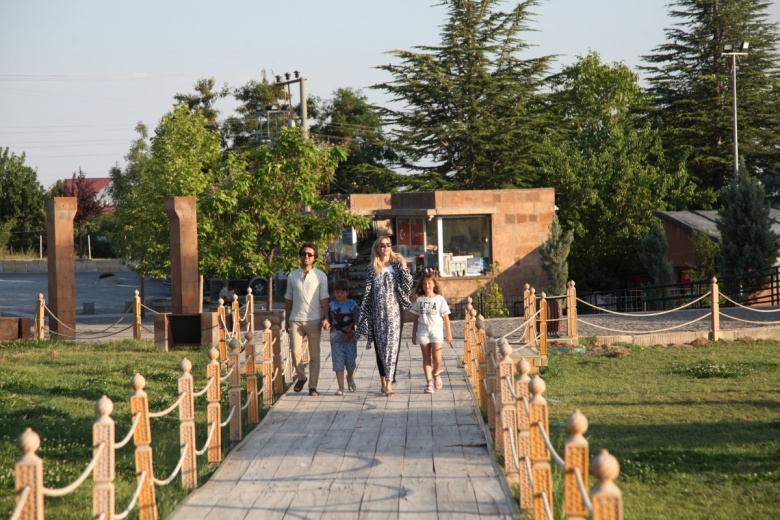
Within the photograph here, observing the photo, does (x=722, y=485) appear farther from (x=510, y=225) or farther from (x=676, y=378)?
(x=510, y=225)

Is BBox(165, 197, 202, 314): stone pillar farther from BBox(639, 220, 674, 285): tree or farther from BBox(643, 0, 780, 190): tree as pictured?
BBox(643, 0, 780, 190): tree

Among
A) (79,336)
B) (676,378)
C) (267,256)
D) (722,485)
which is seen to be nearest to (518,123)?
(267,256)

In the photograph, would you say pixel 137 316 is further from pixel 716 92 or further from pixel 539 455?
pixel 716 92

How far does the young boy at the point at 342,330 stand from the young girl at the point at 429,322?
2.38 ft

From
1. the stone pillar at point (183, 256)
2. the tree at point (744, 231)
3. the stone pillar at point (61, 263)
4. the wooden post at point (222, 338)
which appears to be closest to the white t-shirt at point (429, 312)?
the wooden post at point (222, 338)

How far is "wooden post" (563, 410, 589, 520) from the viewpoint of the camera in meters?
4.77

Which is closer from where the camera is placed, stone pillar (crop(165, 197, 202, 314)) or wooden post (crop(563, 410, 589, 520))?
wooden post (crop(563, 410, 589, 520))

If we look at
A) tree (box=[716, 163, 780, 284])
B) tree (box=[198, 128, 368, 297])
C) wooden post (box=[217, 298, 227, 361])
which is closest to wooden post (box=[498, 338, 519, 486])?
wooden post (box=[217, 298, 227, 361])

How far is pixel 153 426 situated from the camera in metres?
11.9

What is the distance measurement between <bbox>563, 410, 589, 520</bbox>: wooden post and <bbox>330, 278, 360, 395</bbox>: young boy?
7.13 metres

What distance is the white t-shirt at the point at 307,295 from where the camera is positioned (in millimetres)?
11758

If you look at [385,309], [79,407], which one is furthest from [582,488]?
[79,407]

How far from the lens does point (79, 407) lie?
493 inches

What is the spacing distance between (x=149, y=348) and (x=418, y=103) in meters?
28.4
